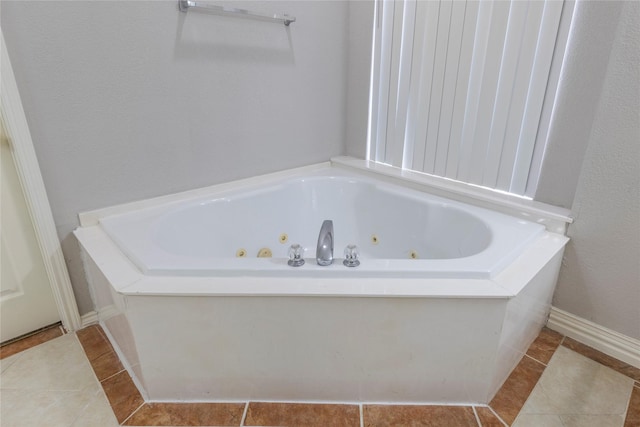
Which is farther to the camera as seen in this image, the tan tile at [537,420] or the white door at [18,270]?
the white door at [18,270]

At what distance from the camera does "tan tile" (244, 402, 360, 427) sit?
1115 mm

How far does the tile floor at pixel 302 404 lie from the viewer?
1.13 meters

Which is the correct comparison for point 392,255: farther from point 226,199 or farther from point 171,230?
point 171,230

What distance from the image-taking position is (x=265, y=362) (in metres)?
1.13

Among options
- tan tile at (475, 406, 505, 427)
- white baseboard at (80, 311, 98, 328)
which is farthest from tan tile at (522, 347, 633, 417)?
white baseboard at (80, 311, 98, 328)

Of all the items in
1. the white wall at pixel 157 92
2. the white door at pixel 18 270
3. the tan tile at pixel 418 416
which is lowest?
the tan tile at pixel 418 416

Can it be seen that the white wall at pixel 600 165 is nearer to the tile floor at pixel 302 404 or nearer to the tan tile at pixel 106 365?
the tile floor at pixel 302 404

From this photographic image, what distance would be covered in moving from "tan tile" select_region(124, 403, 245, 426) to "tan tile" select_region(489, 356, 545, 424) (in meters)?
0.83

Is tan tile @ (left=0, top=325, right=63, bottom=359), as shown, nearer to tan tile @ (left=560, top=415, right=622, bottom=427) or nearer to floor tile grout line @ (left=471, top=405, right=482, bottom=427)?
floor tile grout line @ (left=471, top=405, right=482, bottom=427)

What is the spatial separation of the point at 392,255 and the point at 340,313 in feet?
2.82

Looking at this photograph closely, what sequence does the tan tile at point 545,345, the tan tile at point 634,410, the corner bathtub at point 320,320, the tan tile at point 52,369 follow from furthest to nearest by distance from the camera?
the tan tile at point 545,345 → the tan tile at point 52,369 → the tan tile at point 634,410 → the corner bathtub at point 320,320

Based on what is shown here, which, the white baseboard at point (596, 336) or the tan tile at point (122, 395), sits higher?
the white baseboard at point (596, 336)

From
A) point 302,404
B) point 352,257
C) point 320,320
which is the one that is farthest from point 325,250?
point 302,404

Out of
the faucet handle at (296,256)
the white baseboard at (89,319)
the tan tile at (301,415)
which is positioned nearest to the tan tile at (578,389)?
the tan tile at (301,415)
